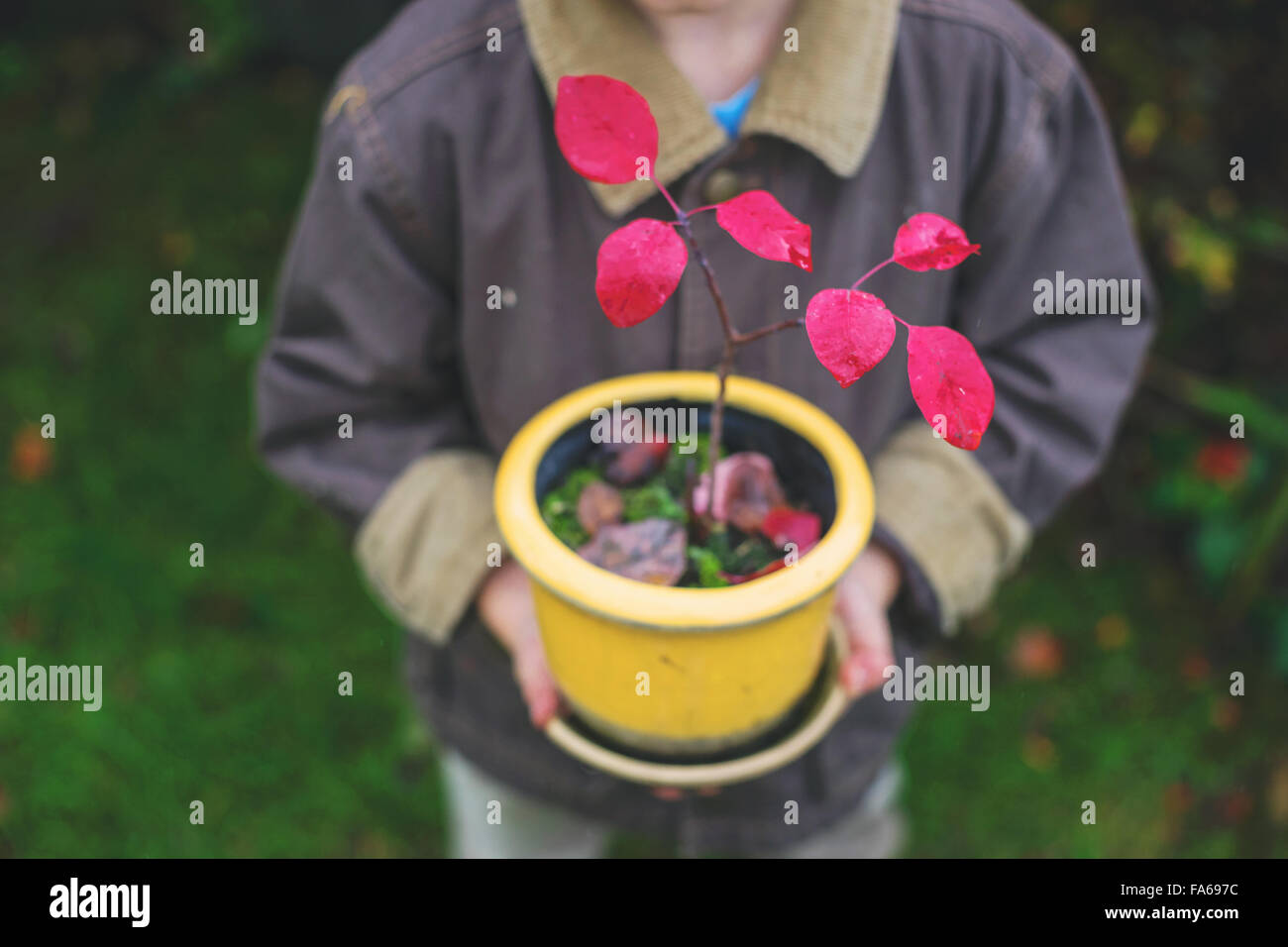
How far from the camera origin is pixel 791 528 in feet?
2.87

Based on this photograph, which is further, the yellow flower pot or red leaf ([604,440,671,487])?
red leaf ([604,440,671,487])

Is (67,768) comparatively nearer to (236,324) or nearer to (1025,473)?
(236,324)

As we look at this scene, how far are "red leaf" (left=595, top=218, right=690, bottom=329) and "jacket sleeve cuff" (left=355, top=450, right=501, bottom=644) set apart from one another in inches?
20.5

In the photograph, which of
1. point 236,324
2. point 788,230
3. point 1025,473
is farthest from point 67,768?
point 788,230

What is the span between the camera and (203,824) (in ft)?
6.09

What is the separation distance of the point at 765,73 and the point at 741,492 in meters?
0.39

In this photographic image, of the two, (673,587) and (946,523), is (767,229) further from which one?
(946,523)

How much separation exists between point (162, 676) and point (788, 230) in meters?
1.79

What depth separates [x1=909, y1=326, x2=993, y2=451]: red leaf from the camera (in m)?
0.61

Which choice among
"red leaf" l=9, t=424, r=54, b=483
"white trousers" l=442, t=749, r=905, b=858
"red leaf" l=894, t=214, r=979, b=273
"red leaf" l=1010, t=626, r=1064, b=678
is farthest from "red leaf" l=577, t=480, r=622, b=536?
"red leaf" l=9, t=424, r=54, b=483

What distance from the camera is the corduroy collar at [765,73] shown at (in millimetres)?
963

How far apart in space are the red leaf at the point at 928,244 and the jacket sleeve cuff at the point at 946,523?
48 centimetres

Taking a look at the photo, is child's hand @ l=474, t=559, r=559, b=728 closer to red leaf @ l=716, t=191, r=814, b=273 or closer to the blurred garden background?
red leaf @ l=716, t=191, r=814, b=273

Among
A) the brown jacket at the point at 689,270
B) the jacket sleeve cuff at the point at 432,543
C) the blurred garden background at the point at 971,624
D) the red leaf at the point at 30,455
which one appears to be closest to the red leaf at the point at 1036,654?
the blurred garden background at the point at 971,624
